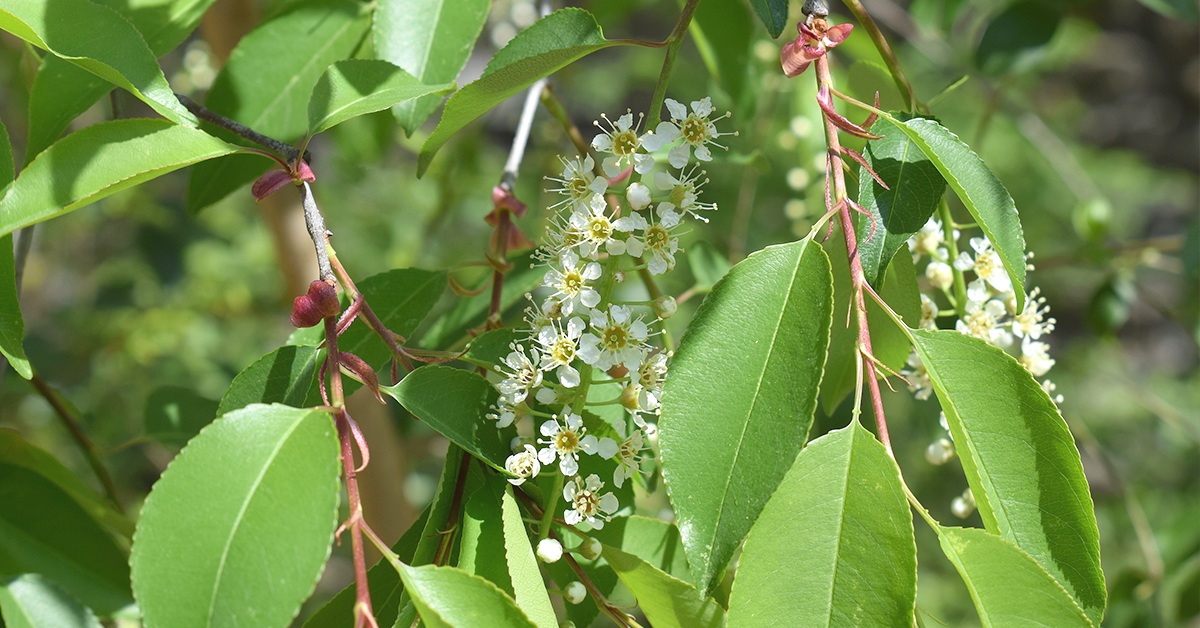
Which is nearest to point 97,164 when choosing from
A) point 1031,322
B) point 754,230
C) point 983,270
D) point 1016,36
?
point 983,270

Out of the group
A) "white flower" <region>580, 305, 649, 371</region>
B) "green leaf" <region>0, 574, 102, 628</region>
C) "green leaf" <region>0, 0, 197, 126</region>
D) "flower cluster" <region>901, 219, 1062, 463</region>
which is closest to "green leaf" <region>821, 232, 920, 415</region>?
"flower cluster" <region>901, 219, 1062, 463</region>

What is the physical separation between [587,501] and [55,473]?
67 cm

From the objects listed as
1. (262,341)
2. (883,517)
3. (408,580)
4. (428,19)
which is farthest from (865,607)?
(262,341)

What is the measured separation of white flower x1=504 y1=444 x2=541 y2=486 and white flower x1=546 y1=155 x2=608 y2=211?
0.62 ft

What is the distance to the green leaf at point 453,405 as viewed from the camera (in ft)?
2.03

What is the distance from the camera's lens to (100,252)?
2.98 m

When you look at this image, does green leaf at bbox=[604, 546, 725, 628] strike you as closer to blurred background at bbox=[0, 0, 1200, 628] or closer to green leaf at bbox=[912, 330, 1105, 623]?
green leaf at bbox=[912, 330, 1105, 623]

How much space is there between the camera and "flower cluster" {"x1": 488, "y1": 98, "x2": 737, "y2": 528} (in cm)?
61

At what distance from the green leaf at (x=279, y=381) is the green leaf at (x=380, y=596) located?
0.45 feet

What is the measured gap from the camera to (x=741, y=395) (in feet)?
1.82

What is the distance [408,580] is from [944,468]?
117 inches

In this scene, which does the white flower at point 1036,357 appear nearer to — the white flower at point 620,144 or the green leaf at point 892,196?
the green leaf at point 892,196

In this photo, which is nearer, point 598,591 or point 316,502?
point 316,502

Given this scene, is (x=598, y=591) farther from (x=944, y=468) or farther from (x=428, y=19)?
(x=944, y=468)
